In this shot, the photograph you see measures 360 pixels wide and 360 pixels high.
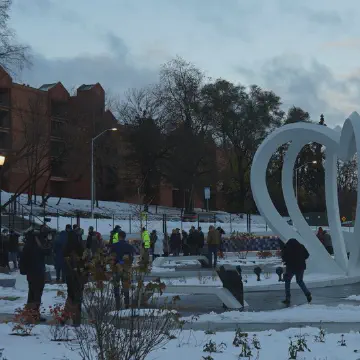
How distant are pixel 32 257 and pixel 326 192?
12.7 m

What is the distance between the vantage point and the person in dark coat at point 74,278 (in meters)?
9.16

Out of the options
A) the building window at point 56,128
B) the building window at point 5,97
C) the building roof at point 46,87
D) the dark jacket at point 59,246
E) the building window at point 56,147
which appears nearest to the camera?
the dark jacket at point 59,246

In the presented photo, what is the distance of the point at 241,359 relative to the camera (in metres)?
8.51

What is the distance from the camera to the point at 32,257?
492 inches

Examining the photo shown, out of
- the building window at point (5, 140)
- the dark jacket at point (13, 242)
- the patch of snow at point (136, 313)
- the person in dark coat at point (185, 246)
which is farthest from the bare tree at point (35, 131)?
the patch of snow at point (136, 313)

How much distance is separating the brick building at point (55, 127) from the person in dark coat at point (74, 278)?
129ft

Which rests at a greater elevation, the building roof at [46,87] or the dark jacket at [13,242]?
the building roof at [46,87]

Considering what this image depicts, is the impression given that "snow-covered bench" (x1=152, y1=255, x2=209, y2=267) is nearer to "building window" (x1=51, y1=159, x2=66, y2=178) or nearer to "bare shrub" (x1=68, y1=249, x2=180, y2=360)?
"bare shrub" (x1=68, y1=249, x2=180, y2=360)

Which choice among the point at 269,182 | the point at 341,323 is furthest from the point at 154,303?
the point at 269,182

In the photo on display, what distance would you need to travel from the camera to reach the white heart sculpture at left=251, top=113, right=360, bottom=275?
21141 millimetres

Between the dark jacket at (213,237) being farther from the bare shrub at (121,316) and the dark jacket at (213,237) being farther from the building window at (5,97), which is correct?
the building window at (5,97)

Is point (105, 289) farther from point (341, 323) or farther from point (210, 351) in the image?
point (341, 323)

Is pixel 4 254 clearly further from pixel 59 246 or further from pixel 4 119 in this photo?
pixel 4 119

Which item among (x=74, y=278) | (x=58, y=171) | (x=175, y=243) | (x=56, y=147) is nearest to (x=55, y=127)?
(x=56, y=147)
